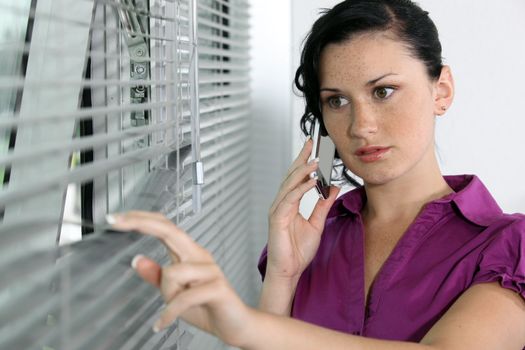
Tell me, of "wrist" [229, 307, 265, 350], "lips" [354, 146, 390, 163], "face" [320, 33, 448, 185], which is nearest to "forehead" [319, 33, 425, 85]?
"face" [320, 33, 448, 185]

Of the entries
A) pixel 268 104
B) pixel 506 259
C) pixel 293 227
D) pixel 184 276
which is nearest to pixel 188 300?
pixel 184 276

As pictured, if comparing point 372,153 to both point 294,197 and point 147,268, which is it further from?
point 147,268

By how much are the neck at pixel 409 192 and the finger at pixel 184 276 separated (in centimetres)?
77

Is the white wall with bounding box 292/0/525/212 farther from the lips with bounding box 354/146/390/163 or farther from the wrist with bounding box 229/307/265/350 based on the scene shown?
the wrist with bounding box 229/307/265/350

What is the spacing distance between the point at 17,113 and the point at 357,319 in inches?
27.4

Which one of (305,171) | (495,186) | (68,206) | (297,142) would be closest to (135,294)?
(68,206)

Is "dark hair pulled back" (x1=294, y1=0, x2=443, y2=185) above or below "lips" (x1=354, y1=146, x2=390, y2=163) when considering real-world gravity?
above

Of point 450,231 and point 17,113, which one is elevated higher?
point 17,113

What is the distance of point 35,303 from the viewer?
0.86 m

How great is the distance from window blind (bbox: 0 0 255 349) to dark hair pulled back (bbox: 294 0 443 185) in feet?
0.79

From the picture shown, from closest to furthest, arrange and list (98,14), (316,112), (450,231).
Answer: (98,14), (450,231), (316,112)

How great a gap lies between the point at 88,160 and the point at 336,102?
1.58 feet

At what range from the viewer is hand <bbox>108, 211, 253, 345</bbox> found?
0.73 meters

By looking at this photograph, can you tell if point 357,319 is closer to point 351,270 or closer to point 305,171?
point 351,270
